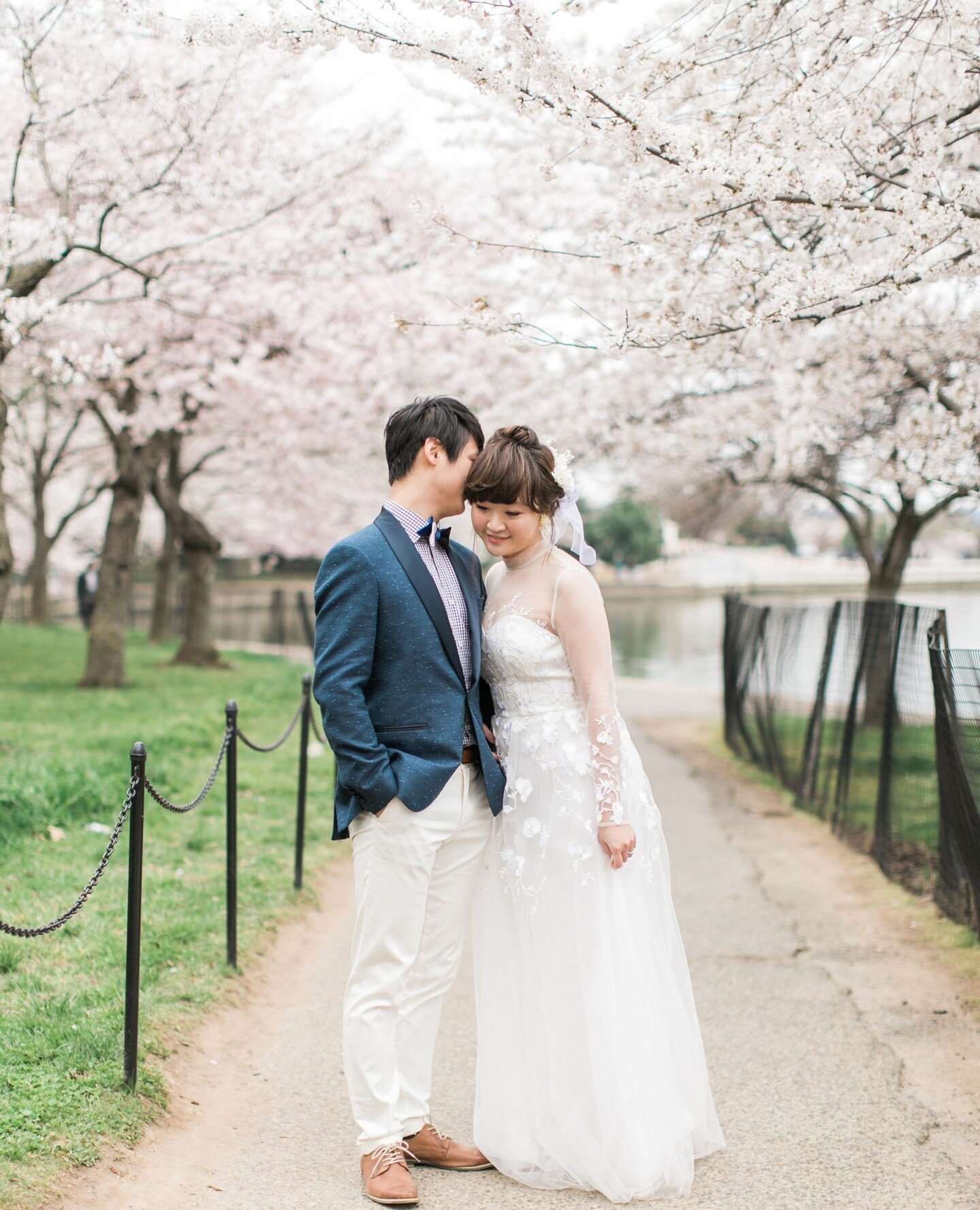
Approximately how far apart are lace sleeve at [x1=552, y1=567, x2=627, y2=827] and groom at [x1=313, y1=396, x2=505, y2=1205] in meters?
0.26

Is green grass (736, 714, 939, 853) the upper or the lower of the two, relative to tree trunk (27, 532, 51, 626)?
lower

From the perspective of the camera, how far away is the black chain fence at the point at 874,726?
489 cm

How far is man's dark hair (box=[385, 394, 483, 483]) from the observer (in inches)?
115

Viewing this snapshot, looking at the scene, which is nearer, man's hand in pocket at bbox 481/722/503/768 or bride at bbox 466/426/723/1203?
bride at bbox 466/426/723/1203

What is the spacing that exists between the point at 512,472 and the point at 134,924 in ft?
5.74

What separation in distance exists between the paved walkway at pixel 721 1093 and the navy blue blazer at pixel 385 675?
1038 mm

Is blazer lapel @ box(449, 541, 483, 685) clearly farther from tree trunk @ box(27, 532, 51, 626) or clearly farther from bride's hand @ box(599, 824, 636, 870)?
tree trunk @ box(27, 532, 51, 626)

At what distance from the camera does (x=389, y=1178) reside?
282cm

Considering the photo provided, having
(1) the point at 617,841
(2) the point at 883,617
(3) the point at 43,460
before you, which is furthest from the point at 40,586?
(1) the point at 617,841

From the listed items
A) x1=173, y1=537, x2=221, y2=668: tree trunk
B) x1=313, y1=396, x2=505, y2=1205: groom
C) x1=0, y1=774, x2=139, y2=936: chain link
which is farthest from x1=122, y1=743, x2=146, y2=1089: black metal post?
x1=173, y1=537, x2=221, y2=668: tree trunk

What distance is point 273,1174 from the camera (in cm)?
300

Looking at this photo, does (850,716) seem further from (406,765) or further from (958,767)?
(406,765)

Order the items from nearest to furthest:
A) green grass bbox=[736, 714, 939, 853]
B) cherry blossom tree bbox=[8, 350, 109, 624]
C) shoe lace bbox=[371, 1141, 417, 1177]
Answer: shoe lace bbox=[371, 1141, 417, 1177] → green grass bbox=[736, 714, 939, 853] → cherry blossom tree bbox=[8, 350, 109, 624]

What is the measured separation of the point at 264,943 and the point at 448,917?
2.09m
